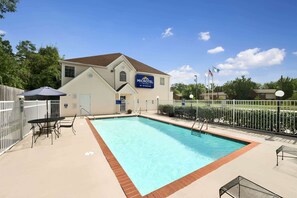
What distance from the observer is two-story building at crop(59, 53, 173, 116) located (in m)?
16.2

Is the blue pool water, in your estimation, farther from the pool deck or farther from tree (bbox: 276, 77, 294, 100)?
tree (bbox: 276, 77, 294, 100)

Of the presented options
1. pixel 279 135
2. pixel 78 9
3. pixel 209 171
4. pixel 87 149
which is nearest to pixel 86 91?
pixel 78 9

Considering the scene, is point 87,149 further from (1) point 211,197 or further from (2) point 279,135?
(2) point 279,135

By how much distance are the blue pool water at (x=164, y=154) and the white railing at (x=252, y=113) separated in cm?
301

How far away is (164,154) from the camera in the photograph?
621cm

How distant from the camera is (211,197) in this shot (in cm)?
267

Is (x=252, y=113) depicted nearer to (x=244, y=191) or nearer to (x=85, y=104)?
(x=244, y=191)

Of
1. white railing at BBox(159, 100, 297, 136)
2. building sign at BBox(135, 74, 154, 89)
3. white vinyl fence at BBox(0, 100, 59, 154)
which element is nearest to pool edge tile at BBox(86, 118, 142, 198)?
white vinyl fence at BBox(0, 100, 59, 154)

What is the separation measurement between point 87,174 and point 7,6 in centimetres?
1562

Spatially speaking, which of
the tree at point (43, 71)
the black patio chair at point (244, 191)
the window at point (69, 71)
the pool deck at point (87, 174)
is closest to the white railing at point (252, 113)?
the pool deck at point (87, 174)

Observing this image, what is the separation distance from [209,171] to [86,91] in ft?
52.9

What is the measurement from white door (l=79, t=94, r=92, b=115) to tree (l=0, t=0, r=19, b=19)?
906cm

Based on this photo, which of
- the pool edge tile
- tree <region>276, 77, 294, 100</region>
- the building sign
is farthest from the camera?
Answer: tree <region>276, 77, 294, 100</region>

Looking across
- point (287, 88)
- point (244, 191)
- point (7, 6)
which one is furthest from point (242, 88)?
point (7, 6)
